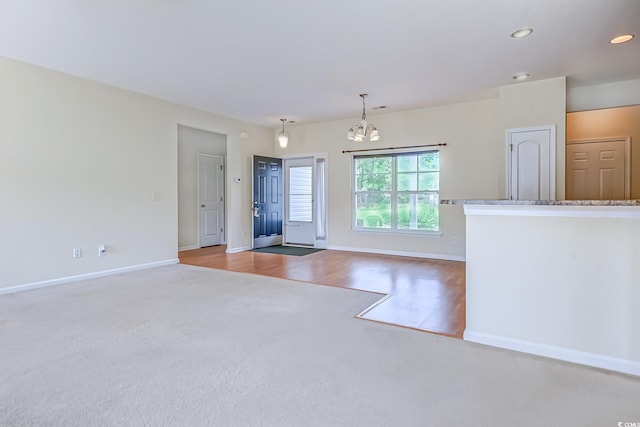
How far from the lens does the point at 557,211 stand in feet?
7.59

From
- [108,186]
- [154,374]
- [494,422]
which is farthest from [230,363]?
[108,186]

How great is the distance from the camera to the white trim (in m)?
2.15

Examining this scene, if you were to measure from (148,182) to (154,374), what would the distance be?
12.5 ft

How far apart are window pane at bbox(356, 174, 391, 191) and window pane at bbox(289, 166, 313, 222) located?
118cm

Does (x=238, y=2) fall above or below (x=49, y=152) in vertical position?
above

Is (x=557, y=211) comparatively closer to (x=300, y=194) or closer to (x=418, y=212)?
(x=418, y=212)

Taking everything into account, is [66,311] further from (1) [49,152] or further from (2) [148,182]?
(2) [148,182]

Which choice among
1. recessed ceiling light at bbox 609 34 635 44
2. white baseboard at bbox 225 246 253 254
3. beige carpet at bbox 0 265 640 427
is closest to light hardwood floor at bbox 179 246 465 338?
white baseboard at bbox 225 246 253 254

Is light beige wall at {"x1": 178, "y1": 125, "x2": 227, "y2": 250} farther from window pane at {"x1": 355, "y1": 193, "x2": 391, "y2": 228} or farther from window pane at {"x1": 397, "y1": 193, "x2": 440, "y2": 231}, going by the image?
window pane at {"x1": 397, "y1": 193, "x2": 440, "y2": 231}

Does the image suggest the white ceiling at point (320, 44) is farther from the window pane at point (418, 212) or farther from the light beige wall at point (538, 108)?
the window pane at point (418, 212)

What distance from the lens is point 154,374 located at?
6.87ft

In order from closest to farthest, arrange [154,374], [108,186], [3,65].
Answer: [154,374] → [3,65] → [108,186]

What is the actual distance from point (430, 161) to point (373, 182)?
113 centimetres

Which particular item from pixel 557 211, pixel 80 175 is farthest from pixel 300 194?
pixel 557 211
